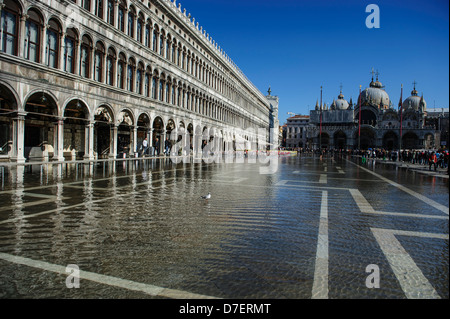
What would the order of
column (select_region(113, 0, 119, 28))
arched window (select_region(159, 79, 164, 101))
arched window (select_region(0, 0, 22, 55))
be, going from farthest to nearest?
arched window (select_region(159, 79, 164, 101))
column (select_region(113, 0, 119, 28))
arched window (select_region(0, 0, 22, 55))

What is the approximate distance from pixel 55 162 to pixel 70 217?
1696cm

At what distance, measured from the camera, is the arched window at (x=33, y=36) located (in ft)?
65.6

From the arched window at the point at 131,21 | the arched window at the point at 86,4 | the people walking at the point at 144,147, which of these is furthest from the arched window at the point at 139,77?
the arched window at the point at 86,4

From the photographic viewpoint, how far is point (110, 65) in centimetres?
2827

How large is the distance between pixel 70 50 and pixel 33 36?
3206 mm

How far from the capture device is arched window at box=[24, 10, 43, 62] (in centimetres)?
1998

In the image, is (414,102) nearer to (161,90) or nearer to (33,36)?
(161,90)

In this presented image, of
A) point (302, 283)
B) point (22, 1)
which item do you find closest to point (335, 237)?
point (302, 283)

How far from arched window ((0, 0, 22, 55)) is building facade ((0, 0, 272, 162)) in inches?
2.3

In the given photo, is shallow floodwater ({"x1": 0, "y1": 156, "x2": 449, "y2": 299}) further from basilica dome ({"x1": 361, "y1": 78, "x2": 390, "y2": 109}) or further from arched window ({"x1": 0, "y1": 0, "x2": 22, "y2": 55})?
basilica dome ({"x1": 361, "y1": 78, "x2": 390, "y2": 109})

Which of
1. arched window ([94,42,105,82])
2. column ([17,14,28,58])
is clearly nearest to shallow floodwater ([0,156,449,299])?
column ([17,14,28,58])

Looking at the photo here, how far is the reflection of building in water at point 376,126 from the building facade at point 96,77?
74.7m

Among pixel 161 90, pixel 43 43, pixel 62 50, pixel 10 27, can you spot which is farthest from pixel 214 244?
pixel 161 90

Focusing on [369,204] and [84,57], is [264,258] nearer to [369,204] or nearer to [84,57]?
[369,204]
